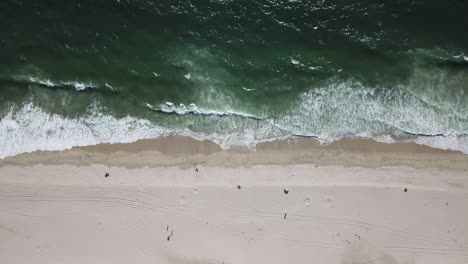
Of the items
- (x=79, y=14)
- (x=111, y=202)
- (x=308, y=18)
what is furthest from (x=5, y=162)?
(x=308, y=18)

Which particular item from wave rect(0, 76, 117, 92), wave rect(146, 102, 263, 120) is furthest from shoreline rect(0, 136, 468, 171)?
wave rect(0, 76, 117, 92)

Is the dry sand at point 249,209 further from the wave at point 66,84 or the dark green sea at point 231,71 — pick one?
the wave at point 66,84

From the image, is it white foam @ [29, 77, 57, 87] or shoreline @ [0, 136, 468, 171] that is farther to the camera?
white foam @ [29, 77, 57, 87]

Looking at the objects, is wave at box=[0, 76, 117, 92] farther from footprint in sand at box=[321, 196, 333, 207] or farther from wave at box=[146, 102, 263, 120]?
footprint in sand at box=[321, 196, 333, 207]

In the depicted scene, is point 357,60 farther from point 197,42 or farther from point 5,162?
point 5,162

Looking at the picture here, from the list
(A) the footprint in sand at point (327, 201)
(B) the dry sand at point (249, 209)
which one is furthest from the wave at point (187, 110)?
(A) the footprint in sand at point (327, 201)
